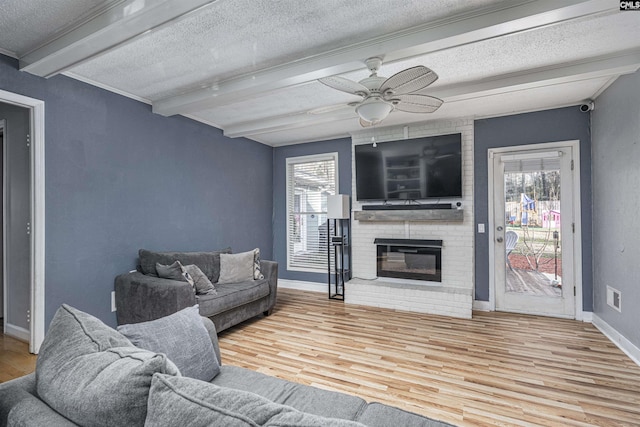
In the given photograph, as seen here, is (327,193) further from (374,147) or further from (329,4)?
(329,4)

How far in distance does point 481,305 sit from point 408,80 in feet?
11.0

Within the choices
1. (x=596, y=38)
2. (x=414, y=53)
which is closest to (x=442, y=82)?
(x=414, y=53)

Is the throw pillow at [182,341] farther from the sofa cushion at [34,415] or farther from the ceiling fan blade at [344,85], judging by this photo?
the ceiling fan blade at [344,85]

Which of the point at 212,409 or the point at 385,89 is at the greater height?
the point at 385,89

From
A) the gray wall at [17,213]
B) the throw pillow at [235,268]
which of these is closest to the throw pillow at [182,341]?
the throw pillow at [235,268]

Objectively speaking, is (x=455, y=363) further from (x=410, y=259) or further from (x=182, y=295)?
(x=182, y=295)

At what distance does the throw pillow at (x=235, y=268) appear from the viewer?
3908mm

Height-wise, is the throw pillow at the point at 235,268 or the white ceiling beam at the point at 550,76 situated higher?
the white ceiling beam at the point at 550,76

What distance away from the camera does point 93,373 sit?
0.92m

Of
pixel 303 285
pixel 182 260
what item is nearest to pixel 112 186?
pixel 182 260

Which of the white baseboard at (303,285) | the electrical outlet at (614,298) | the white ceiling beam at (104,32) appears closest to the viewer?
the white ceiling beam at (104,32)

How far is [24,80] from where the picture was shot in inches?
107

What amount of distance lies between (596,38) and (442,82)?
1.17 meters

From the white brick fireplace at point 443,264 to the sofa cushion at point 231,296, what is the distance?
4.59 feet
